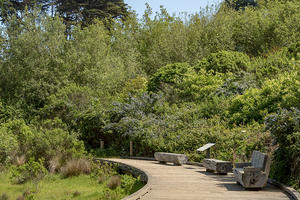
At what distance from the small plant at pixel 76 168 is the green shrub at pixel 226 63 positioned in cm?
956

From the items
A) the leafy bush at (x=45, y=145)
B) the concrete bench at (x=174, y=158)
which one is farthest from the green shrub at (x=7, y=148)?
the concrete bench at (x=174, y=158)

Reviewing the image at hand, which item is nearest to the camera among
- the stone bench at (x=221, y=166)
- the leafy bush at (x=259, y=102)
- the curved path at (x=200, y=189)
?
the curved path at (x=200, y=189)

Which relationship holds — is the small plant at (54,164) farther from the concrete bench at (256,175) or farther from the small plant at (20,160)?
the concrete bench at (256,175)

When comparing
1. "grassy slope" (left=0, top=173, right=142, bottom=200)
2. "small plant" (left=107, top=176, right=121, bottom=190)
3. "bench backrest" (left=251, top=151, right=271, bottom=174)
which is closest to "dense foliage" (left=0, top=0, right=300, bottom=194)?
"bench backrest" (left=251, top=151, right=271, bottom=174)

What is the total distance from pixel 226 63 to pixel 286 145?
11.8m

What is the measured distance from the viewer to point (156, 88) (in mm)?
20547

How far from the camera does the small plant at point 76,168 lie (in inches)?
526

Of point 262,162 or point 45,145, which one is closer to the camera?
point 262,162

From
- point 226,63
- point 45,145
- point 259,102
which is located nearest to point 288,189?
point 259,102

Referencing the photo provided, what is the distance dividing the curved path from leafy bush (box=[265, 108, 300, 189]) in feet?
2.00

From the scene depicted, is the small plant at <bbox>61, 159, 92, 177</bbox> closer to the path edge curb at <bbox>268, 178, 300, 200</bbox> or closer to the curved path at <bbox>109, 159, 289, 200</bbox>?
the curved path at <bbox>109, 159, 289, 200</bbox>

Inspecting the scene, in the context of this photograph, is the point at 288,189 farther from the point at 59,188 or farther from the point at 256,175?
the point at 59,188

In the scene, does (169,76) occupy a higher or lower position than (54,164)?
higher

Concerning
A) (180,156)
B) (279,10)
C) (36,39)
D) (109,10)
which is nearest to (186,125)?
(180,156)
